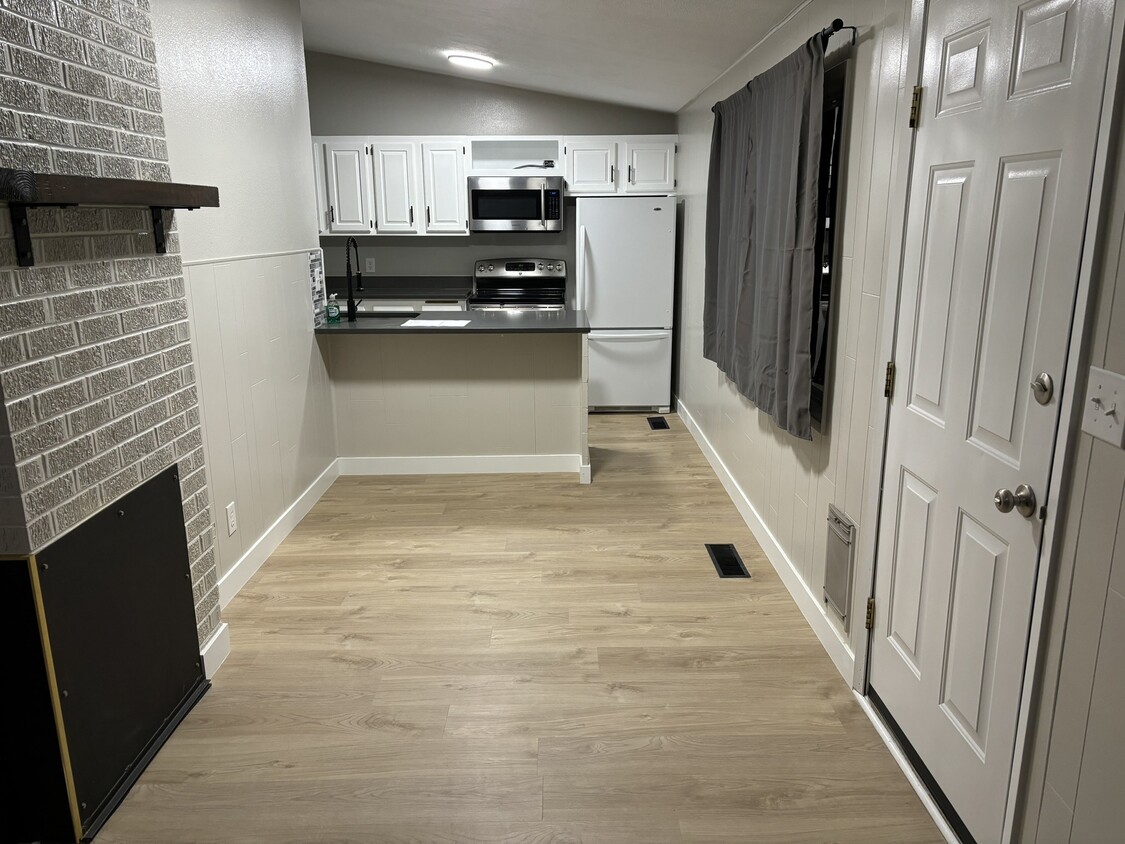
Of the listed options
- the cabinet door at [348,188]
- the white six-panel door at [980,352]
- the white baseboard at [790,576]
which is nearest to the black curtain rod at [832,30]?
the white six-panel door at [980,352]

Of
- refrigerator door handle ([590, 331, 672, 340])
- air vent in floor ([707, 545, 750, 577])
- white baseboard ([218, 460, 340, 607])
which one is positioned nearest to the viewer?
white baseboard ([218, 460, 340, 607])

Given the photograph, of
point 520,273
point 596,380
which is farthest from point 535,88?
point 596,380

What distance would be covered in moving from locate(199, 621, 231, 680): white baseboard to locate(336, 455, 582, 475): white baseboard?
6.43 ft

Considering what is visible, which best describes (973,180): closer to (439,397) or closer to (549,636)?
(549,636)

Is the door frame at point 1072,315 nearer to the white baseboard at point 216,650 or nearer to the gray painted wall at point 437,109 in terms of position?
the white baseboard at point 216,650

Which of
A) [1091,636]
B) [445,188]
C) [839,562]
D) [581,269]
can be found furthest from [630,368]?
[1091,636]

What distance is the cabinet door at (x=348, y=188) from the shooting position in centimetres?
563

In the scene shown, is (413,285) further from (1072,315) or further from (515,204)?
(1072,315)

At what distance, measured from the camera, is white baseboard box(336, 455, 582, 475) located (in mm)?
4594

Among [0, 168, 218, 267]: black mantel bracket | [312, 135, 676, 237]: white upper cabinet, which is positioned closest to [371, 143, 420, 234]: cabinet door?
[312, 135, 676, 237]: white upper cabinet

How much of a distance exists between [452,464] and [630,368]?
1873 millimetres

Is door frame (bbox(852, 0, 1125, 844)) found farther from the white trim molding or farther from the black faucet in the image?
the black faucet

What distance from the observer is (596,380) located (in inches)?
233

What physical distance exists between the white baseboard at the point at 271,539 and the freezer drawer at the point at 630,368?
2.23 m
